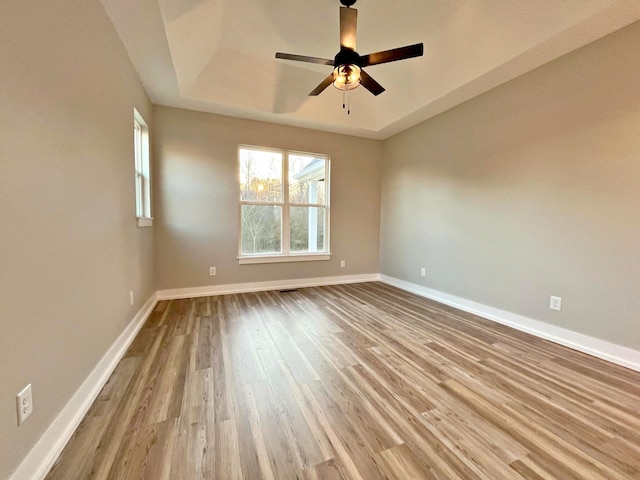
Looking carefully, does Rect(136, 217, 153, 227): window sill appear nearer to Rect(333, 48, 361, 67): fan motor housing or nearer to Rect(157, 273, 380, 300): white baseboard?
Rect(157, 273, 380, 300): white baseboard

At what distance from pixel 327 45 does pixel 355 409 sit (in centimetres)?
365

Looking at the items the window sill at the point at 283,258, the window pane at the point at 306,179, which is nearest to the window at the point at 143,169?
the window sill at the point at 283,258

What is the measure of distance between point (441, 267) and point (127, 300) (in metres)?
3.76

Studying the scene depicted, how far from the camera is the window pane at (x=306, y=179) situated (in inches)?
175

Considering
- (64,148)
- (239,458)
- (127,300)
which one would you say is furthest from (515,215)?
(127,300)

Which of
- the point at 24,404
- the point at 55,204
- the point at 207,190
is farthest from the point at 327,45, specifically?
the point at 24,404

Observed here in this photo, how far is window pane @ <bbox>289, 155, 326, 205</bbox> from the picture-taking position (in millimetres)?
4457

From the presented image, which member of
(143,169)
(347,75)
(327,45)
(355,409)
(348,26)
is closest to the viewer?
(355,409)

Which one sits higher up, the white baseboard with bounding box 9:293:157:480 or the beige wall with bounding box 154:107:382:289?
the beige wall with bounding box 154:107:382:289

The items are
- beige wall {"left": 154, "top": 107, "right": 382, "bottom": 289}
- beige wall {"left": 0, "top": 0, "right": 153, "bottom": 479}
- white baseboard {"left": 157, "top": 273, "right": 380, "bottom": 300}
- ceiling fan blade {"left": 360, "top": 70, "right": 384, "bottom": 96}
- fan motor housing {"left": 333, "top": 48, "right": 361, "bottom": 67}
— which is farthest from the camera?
white baseboard {"left": 157, "top": 273, "right": 380, "bottom": 300}

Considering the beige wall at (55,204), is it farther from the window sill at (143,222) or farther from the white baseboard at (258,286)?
the white baseboard at (258,286)

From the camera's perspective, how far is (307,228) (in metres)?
4.68

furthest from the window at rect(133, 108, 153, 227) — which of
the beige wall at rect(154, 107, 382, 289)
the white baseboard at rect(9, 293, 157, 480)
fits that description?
the white baseboard at rect(9, 293, 157, 480)

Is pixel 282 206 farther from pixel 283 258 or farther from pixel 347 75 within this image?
pixel 347 75
